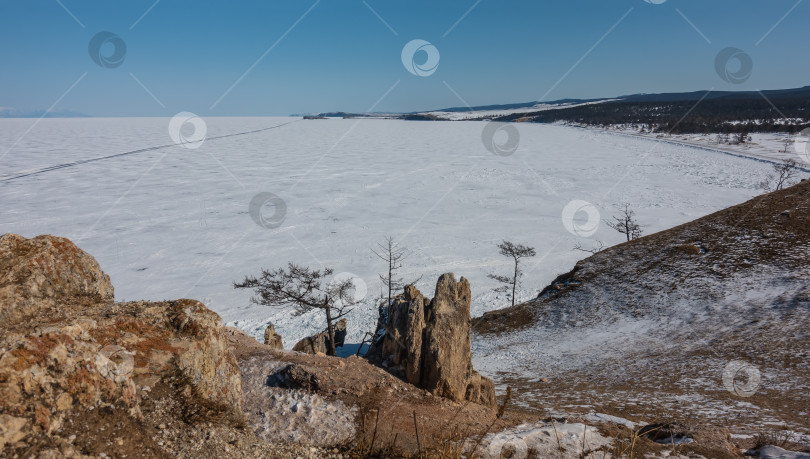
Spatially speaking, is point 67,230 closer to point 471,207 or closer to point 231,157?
point 471,207

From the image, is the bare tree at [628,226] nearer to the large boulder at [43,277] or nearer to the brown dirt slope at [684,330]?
the brown dirt slope at [684,330]

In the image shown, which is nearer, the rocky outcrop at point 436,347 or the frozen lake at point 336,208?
the rocky outcrop at point 436,347

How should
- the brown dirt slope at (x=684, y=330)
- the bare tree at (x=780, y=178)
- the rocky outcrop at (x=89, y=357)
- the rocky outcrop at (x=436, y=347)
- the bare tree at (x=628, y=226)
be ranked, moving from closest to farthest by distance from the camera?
Result: the rocky outcrop at (x=89, y=357), the rocky outcrop at (x=436, y=347), the brown dirt slope at (x=684, y=330), the bare tree at (x=628, y=226), the bare tree at (x=780, y=178)

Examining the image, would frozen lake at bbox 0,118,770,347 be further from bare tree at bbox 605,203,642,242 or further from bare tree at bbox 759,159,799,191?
bare tree at bbox 759,159,799,191

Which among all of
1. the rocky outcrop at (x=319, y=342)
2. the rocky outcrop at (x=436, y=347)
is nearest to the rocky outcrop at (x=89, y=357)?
the rocky outcrop at (x=436, y=347)

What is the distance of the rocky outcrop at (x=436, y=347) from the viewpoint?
9.27 m

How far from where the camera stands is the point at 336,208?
162 feet

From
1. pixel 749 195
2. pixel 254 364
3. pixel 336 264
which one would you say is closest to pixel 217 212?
pixel 336 264

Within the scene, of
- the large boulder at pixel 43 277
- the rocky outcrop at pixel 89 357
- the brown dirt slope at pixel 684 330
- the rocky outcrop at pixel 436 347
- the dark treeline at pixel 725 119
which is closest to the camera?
the rocky outcrop at pixel 89 357

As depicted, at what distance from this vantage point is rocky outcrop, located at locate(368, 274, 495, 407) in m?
9.27

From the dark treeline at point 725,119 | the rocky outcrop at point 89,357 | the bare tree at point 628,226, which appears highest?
the dark treeline at point 725,119

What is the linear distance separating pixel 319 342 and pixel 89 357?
49.2 feet

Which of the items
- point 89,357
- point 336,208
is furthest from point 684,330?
point 336,208

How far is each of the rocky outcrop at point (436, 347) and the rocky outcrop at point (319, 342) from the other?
5706 millimetres
